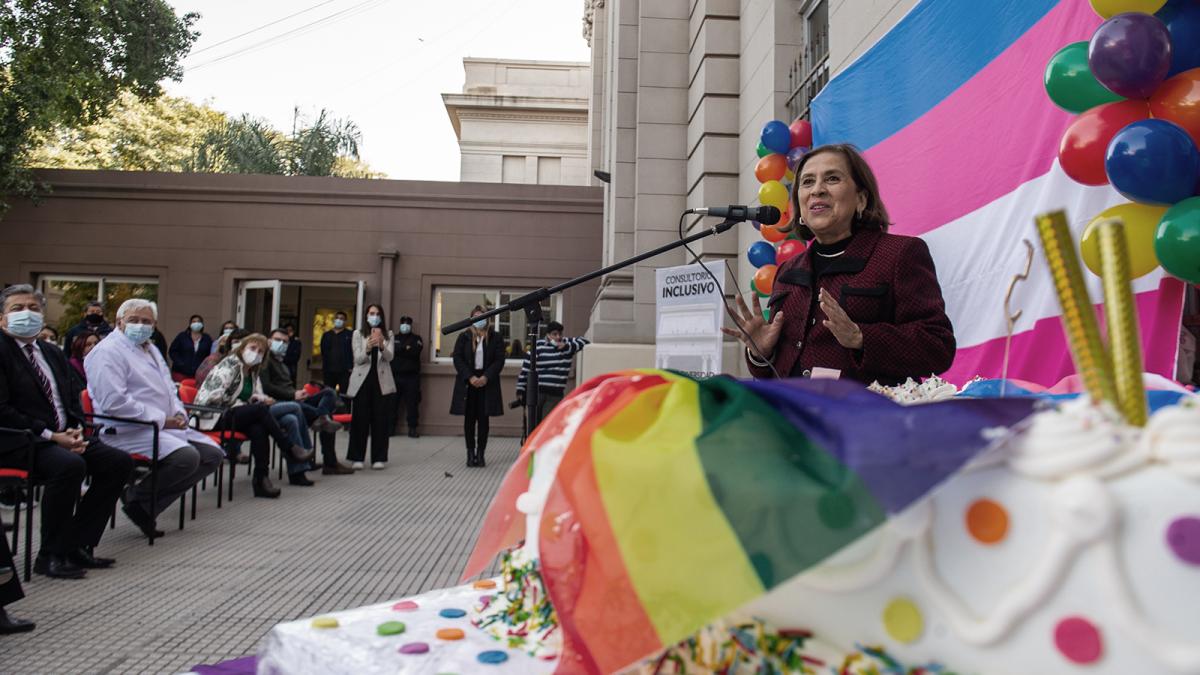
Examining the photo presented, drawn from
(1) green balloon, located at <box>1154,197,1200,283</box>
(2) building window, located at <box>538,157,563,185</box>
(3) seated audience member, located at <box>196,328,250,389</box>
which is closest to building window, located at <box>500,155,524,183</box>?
(2) building window, located at <box>538,157,563,185</box>

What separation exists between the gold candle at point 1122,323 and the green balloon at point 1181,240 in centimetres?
156

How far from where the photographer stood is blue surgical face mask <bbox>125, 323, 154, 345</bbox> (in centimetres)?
524

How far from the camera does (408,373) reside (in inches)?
490

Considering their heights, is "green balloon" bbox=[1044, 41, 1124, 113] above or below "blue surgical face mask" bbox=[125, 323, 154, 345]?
above

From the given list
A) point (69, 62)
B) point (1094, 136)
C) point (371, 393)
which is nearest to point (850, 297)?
point (1094, 136)

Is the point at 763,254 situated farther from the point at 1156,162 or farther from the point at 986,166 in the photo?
the point at 1156,162

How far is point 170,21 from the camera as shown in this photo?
53.7 ft

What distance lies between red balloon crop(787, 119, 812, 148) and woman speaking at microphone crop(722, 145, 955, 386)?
3.24 m

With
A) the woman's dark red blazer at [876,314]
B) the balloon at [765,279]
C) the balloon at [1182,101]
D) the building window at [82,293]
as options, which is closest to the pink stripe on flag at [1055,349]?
the woman's dark red blazer at [876,314]

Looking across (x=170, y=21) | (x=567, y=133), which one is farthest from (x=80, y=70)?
(x=567, y=133)

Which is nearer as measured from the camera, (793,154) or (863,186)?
(863,186)

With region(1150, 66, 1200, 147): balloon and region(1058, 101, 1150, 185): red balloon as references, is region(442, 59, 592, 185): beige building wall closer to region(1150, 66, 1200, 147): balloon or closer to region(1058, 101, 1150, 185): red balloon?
region(1058, 101, 1150, 185): red balloon

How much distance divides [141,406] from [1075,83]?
5417 mm

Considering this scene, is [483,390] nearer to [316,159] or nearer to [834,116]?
[834,116]
